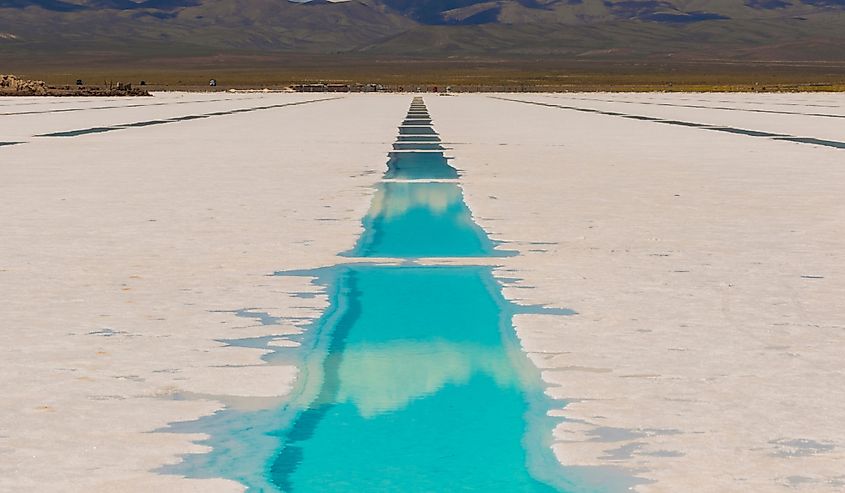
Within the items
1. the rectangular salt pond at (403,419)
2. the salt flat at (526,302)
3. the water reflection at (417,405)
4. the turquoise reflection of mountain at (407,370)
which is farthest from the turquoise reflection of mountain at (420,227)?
the turquoise reflection of mountain at (407,370)

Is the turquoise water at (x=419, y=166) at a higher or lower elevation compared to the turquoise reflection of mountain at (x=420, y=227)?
lower

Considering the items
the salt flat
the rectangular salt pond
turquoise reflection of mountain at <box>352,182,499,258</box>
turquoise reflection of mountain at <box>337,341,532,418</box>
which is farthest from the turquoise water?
turquoise reflection of mountain at <box>337,341,532,418</box>

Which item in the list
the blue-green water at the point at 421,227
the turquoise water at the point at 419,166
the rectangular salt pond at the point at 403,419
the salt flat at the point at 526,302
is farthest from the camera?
the turquoise water at the point at 419,166

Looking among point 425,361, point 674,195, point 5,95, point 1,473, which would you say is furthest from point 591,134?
point 5,95

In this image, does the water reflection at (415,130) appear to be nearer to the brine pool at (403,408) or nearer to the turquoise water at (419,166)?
the turquoise water at (419,166)

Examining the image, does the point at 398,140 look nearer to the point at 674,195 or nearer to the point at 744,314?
the point at 674,195

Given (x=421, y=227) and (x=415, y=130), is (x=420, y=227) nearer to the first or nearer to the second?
(x=421, y=227)
